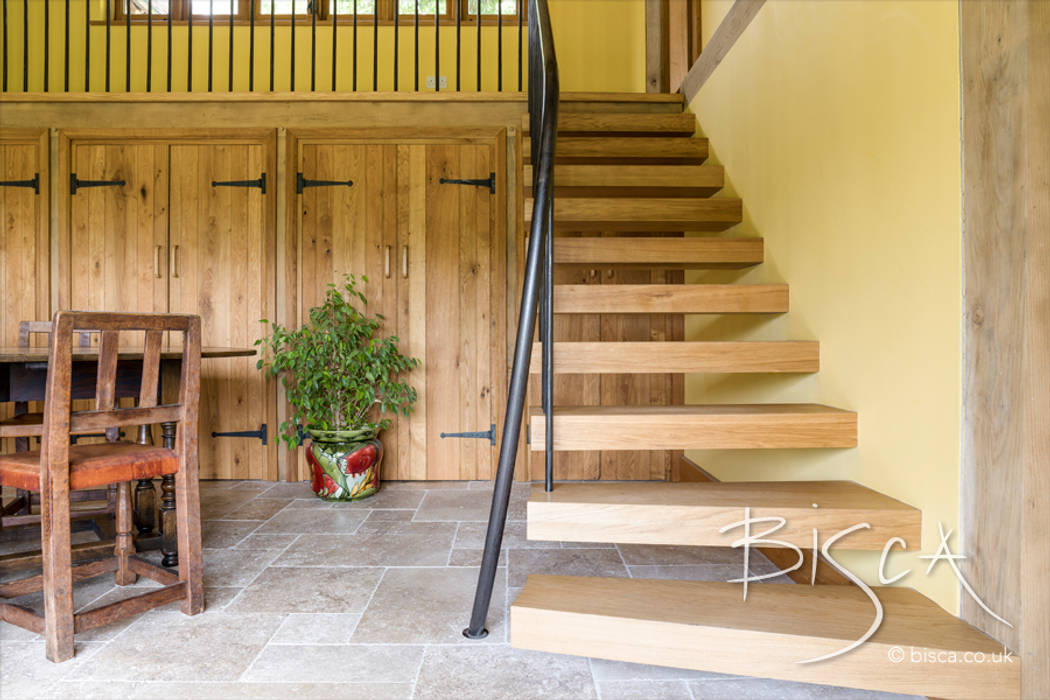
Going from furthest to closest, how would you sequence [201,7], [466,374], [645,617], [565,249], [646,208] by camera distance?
[201,7], [466,374], [646,208], [565,249], [645,617]

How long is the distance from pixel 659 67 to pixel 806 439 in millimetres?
2942

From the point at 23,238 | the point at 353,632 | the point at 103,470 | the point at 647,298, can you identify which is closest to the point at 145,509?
the point at 103,470

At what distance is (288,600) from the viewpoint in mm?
1902

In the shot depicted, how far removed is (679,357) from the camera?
192 centimetres

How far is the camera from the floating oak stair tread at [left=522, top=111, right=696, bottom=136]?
3.27 m

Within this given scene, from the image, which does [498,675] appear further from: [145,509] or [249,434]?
[249,434]

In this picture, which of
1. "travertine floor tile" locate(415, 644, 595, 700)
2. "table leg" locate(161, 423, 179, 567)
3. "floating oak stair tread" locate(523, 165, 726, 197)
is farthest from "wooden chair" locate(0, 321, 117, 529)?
"floating oak stair tread" locate(523, 165, 726, 197)

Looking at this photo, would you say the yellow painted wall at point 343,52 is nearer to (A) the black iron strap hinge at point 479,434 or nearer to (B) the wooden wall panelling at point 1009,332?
(A) the black iron strap hinge at point 479,434

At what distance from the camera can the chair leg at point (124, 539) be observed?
1865 mm

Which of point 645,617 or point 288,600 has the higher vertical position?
point 645,617

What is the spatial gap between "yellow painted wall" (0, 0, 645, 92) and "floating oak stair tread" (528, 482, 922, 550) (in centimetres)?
362

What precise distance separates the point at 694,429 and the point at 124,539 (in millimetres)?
1746

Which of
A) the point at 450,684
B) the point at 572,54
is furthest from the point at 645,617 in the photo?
the point at 572,54

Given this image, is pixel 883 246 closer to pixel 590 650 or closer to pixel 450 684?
pixel 590 650
